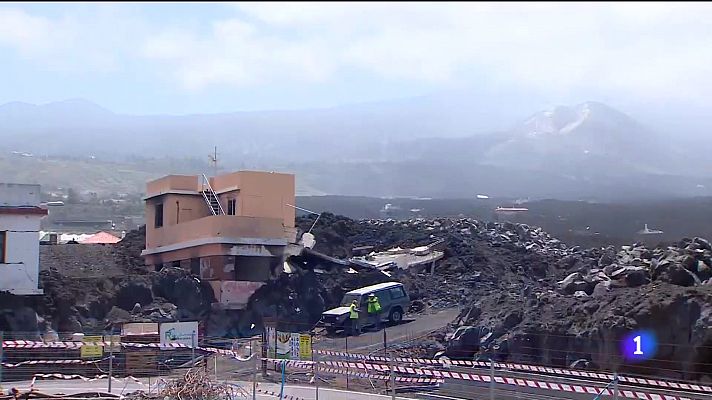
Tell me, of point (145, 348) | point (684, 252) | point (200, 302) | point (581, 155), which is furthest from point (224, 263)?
point (581, 155)

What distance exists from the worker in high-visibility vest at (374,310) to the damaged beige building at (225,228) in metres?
7.28

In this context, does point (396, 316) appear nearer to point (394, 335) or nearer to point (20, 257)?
point (394, 335)

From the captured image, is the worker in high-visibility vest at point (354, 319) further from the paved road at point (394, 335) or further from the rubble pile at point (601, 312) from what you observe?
the rubble pile at point (601, 312)

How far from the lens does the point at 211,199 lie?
148 ft

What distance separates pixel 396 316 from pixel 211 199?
545 inches

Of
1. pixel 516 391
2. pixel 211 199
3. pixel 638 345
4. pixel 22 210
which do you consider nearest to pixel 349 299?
pixel 22 210

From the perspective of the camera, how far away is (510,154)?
10362 centimetres

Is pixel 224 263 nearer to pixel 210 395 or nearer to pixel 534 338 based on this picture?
pixel 534 338

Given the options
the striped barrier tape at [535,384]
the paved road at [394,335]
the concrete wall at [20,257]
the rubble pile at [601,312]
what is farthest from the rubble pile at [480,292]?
the striped barrier tape at [535,384]

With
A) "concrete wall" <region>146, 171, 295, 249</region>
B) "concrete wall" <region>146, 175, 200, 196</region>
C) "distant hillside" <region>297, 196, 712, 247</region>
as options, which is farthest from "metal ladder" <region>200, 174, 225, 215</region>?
"distant hillside" <region>297, 196, 712, 247</region>

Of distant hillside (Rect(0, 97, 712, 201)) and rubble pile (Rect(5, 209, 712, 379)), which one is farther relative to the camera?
distant hillside (Rect(0, 97, 712, 201))

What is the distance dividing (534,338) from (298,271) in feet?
67.1

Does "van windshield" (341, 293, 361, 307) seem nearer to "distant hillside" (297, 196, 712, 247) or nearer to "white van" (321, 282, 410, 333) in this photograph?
"white van" (321, 282, 410, 333)

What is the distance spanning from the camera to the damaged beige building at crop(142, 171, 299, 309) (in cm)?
4047
